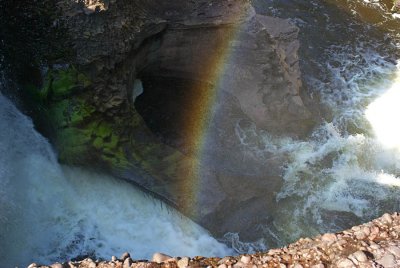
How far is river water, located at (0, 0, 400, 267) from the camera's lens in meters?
8.30

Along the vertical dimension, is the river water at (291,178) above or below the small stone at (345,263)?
below

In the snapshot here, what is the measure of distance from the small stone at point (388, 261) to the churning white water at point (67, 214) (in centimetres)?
425

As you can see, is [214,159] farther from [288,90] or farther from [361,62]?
[361,62]

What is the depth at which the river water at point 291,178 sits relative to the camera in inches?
327

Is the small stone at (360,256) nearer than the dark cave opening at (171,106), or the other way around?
the small stone at (360,256)

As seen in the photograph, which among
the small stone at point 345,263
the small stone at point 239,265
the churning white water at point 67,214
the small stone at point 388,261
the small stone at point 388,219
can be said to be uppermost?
the small stone at point 388,219

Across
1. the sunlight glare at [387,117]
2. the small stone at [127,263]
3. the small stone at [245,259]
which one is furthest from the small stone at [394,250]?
the sunlight glare at [387,117]

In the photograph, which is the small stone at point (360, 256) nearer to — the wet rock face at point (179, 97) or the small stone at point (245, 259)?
the small stone at point (245, 259)

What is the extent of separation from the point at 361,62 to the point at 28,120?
933cm

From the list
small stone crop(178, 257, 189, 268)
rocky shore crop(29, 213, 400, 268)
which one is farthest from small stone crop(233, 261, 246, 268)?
small stone crop(178, 257, 189, 268)

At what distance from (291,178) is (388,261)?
17.0 ft

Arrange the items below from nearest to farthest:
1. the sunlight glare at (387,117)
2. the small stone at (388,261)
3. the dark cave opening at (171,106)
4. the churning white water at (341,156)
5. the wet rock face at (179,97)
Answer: the small stone at (388,261), the wet rock face at (179,97), the churning white water at (341,156), the dark cave opening at (171,106), the sunlight glare at (387,117)

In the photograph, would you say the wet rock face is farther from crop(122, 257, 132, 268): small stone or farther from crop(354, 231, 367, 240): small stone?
crop(354, 231, 367, 240): small stone

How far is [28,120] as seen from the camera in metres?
8.82
